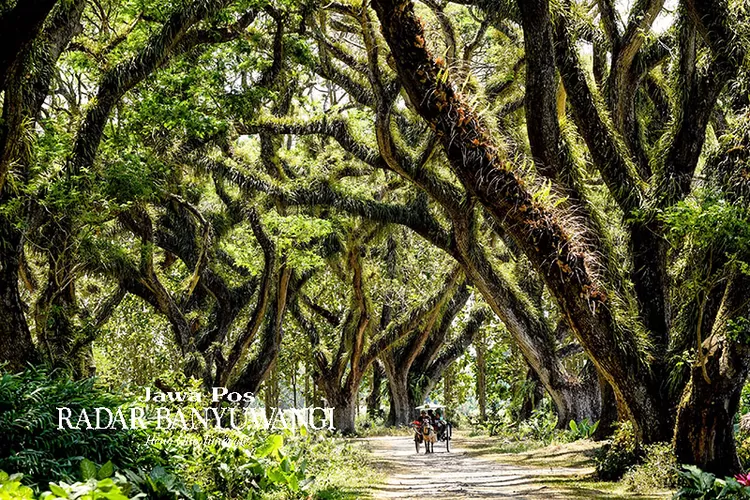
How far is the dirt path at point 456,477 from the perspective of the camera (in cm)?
942

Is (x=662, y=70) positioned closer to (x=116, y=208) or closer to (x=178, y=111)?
Answer: (x=178, y=111)

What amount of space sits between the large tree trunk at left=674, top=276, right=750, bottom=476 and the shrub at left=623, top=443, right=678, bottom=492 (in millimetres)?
170

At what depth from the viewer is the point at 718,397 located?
8805mm

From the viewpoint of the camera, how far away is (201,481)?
7.23 metres

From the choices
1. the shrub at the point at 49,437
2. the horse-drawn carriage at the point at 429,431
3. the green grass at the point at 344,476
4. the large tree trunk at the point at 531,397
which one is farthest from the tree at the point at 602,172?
the large tree trunk at the point at 531,397

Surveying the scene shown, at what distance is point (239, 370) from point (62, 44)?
989 cm

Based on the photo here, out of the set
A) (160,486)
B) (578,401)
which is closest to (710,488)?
(160,486)

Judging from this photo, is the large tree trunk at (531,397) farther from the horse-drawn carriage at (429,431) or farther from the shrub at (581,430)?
the shrub at (581,430)

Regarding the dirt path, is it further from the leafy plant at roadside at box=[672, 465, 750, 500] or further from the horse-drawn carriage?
the leafy plant at roadside at box=[672, 465, 750, 500]

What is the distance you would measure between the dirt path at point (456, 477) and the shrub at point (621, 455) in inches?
33.8

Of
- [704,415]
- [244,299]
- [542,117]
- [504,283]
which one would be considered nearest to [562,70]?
[542,117]

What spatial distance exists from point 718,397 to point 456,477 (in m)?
4.27

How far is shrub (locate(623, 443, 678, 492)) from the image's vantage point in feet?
29.4

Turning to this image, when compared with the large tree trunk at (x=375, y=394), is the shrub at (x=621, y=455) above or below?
below
